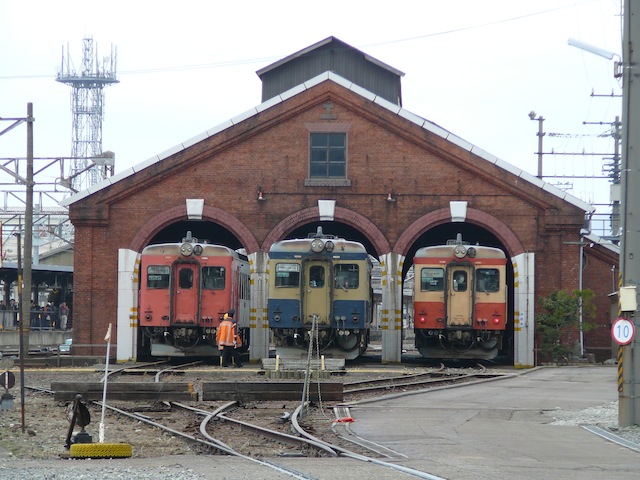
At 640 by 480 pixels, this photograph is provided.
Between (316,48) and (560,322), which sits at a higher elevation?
(316,48)

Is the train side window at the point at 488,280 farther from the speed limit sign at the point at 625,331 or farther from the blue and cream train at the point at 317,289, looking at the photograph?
the speed limit sign at the point at 625,331

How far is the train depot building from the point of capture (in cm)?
3575

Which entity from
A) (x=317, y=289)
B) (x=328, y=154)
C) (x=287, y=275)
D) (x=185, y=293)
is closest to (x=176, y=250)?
(x=185, y=293)

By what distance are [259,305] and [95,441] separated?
2105cm

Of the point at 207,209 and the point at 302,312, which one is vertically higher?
the point at 207,209

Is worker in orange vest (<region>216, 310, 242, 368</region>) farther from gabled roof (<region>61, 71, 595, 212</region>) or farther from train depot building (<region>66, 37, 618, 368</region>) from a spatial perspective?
gabled roof (<region>61, 71, 595, 212</region>)

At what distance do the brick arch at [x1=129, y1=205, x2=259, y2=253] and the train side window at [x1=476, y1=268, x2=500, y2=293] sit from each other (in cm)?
740

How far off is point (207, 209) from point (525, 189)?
10.3 metres

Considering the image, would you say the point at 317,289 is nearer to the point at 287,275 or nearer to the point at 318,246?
the point at 287,275

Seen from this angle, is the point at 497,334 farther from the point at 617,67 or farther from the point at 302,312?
the point at 617,67

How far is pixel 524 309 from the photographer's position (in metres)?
35.6

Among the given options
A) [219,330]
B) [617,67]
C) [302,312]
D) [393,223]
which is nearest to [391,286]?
[393,223]

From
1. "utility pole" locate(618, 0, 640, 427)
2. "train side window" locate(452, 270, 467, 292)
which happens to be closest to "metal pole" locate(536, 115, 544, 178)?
"train side window" locate(452, 270, 467, 292)

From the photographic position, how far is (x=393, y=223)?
119ft
